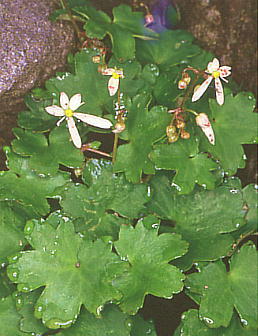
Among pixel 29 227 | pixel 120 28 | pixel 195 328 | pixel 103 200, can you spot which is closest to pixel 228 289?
pixel 195 328

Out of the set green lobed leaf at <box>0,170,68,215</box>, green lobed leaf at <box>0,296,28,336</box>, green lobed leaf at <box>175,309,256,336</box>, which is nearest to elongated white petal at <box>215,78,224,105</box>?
green lobed leaf at <box>0,170,68,215</box>

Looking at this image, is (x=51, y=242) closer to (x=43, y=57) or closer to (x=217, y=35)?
(x=43, y=57)

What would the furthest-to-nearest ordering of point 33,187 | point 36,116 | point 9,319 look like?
point 36,116 < point 33,187 < point 9,319

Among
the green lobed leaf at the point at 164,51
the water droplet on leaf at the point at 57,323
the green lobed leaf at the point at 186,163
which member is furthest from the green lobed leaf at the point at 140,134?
the water droplet on leaf at the point at 57,323

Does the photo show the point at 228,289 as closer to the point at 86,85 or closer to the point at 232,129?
the point at 232,129

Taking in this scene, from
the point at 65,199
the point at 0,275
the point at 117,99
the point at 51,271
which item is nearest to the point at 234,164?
the point at 117,99

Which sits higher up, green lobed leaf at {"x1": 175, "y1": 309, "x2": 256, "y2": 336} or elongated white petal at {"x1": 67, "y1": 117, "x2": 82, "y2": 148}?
elongated white petal at {"x1": 67, "y1": 117, "x2": 82, "y2": 148}

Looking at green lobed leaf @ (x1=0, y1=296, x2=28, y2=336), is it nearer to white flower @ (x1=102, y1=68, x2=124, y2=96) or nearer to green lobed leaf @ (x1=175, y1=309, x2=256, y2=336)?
green lobed leaf @ (x1=175, y1=309, x2=256, y2=336)
